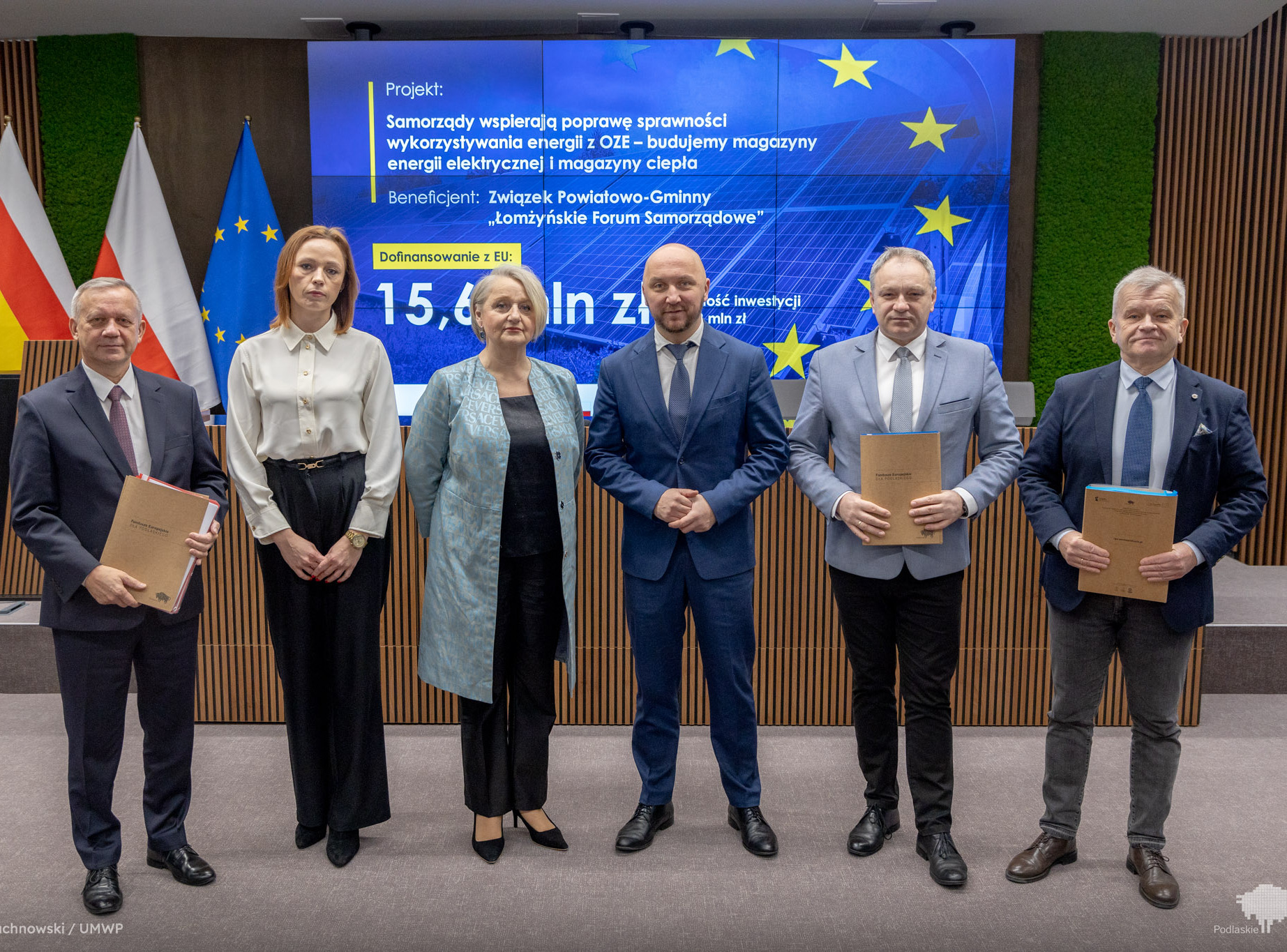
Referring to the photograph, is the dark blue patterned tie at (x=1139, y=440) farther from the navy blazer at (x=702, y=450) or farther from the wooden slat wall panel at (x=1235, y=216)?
the wooden slat wall panel at (x=1235, y=216)

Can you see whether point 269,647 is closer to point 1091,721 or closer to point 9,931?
point 9,931

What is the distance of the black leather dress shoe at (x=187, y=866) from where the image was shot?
7.54 feet

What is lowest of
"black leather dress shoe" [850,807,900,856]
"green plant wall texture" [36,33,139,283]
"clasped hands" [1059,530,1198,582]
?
"black leather dress shoe" [850,807,900,856]

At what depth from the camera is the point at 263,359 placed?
228 cm

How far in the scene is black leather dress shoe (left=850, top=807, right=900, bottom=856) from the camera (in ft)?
8.03

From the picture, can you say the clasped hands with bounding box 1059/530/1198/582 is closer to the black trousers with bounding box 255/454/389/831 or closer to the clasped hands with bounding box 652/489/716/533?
the clasped hands with bounding box 652/489/716/533

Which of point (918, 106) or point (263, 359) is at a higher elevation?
point (918, 106)

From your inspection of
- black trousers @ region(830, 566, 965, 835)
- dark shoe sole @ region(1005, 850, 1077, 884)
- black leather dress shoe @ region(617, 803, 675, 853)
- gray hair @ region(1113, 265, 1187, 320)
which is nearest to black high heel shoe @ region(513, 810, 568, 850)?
black leather dress shoe @ region(617, 803, 675, 853)

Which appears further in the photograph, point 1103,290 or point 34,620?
point 1103,290

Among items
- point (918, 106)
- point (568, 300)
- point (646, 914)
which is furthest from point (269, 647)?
point (918, 106)

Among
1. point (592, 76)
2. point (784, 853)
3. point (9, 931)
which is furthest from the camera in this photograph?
point (592, 76)

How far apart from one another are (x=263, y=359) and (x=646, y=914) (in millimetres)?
1734

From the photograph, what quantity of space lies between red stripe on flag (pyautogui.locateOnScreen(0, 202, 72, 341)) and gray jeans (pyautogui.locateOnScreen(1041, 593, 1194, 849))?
217 inches

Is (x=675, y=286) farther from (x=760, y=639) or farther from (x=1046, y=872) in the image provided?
(x=1046, y=872)
